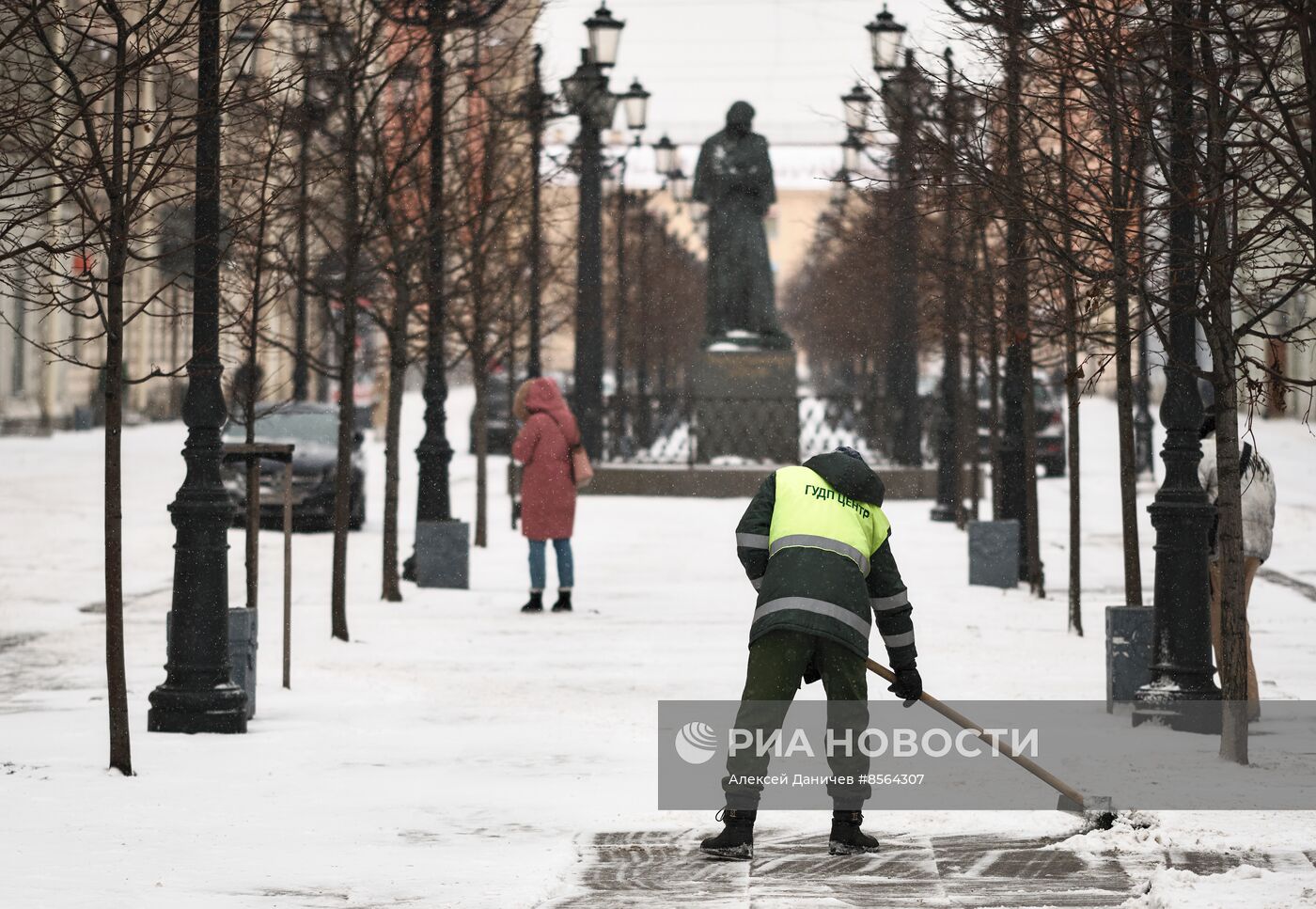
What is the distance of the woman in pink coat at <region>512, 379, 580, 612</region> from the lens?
14227 mm

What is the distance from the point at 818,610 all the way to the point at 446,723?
3806mm

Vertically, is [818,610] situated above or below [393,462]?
below

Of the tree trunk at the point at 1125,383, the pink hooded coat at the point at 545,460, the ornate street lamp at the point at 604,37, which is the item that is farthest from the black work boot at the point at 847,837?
the ornate street lamp at the point at 604,37

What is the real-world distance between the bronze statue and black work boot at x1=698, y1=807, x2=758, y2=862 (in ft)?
70.1

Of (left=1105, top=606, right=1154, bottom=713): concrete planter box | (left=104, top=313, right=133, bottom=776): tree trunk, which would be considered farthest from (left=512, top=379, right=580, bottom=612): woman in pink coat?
(left=104, top=313, right=133, bottom=776): tree trunk

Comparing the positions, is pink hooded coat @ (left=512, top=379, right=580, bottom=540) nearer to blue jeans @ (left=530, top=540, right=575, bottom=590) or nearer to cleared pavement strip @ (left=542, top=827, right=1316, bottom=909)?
blue jeans @ (left=530, top=540, right=575, bottom=590)

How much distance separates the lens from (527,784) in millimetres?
7910

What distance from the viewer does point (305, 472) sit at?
22.4 metres

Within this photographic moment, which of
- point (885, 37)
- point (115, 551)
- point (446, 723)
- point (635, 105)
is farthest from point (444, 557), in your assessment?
point (635, 105)

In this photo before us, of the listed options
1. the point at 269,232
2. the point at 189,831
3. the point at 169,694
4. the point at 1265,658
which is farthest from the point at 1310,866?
the point at 269,232

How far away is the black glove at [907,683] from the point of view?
6.36 meters

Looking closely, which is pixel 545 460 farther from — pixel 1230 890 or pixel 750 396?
pixel 750 396

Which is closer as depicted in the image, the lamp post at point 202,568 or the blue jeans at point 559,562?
the lamp post at point 202,568

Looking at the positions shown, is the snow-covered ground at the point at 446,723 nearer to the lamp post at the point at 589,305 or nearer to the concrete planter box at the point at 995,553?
the concrete planter box at the point at 995,553
